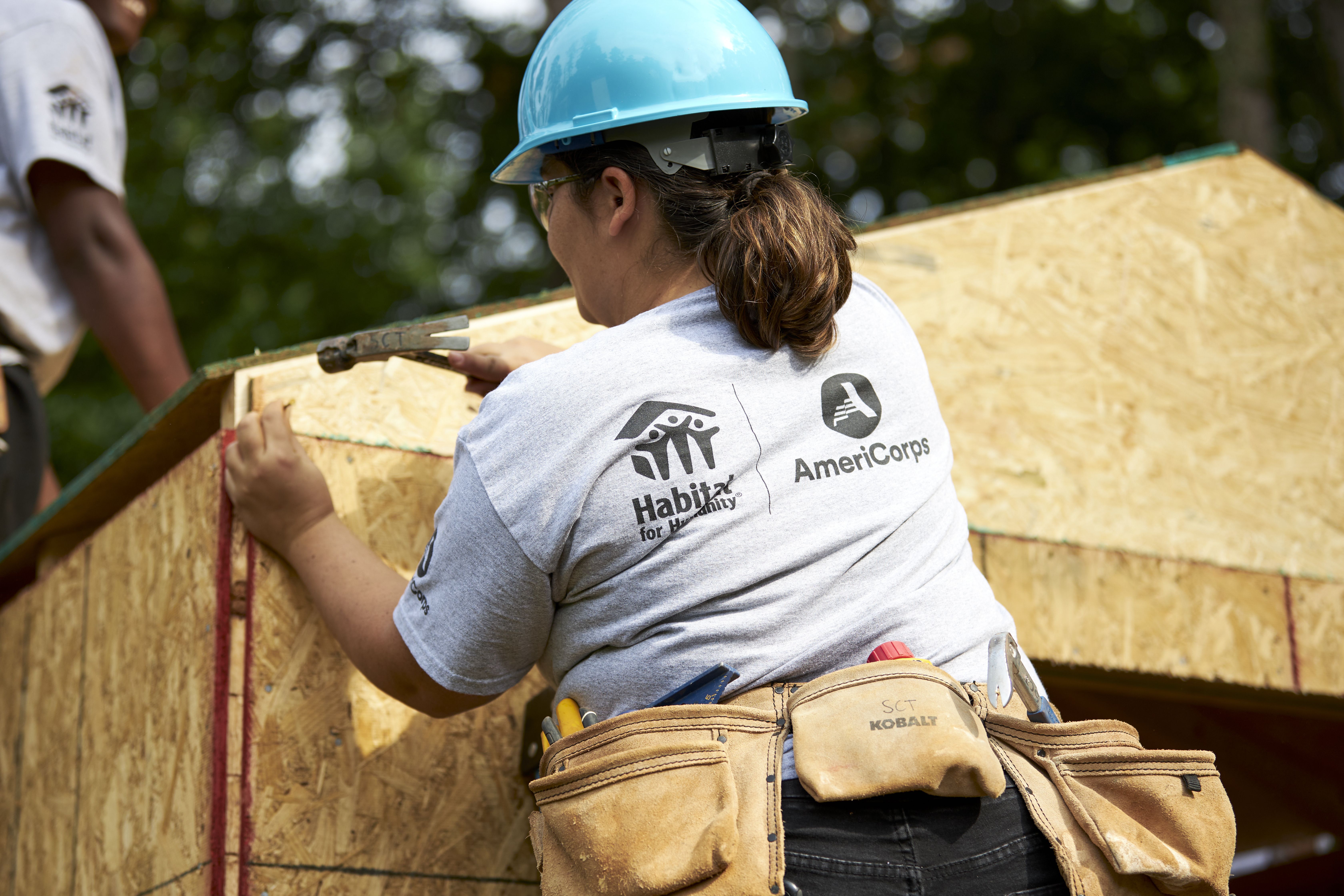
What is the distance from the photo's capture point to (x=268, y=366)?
8.38 feet

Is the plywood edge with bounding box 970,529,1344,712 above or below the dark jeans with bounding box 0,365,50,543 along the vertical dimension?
below

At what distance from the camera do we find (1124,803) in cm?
164

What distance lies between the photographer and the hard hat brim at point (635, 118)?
2016 millimetres

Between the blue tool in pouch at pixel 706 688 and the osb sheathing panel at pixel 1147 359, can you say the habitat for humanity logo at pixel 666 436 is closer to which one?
the blue tool in pouch at pixel 706 688

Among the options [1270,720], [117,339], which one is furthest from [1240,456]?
[117,339]

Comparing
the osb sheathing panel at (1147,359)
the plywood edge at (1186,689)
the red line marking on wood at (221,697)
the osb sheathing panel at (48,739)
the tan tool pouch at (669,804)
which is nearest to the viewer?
the tan tool pouch at (669,804)

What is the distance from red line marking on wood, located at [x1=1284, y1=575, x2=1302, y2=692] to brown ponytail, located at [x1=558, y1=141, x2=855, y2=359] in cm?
231

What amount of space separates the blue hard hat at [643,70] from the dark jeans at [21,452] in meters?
2.05

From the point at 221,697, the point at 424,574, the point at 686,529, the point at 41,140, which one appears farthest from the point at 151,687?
the point at 41,140

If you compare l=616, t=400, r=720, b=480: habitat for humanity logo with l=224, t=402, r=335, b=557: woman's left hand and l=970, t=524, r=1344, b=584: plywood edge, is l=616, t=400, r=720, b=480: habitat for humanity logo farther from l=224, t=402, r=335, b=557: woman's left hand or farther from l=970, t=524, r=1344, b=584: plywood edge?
l=970, t=524, r=1344, b=584: plywood edge

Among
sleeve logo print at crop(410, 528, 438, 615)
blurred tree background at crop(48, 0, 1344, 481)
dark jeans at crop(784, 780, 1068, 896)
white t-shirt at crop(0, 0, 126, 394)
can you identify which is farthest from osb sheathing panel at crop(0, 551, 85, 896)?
blurred tree background at crop(48, 0, 1344, 481)

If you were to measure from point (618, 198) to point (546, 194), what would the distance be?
213 mm

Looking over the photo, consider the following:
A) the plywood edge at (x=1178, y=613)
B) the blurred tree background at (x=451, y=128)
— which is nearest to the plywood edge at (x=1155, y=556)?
the plywood edge at (x=1178, y=613)

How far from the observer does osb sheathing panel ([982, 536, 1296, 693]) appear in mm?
3217
